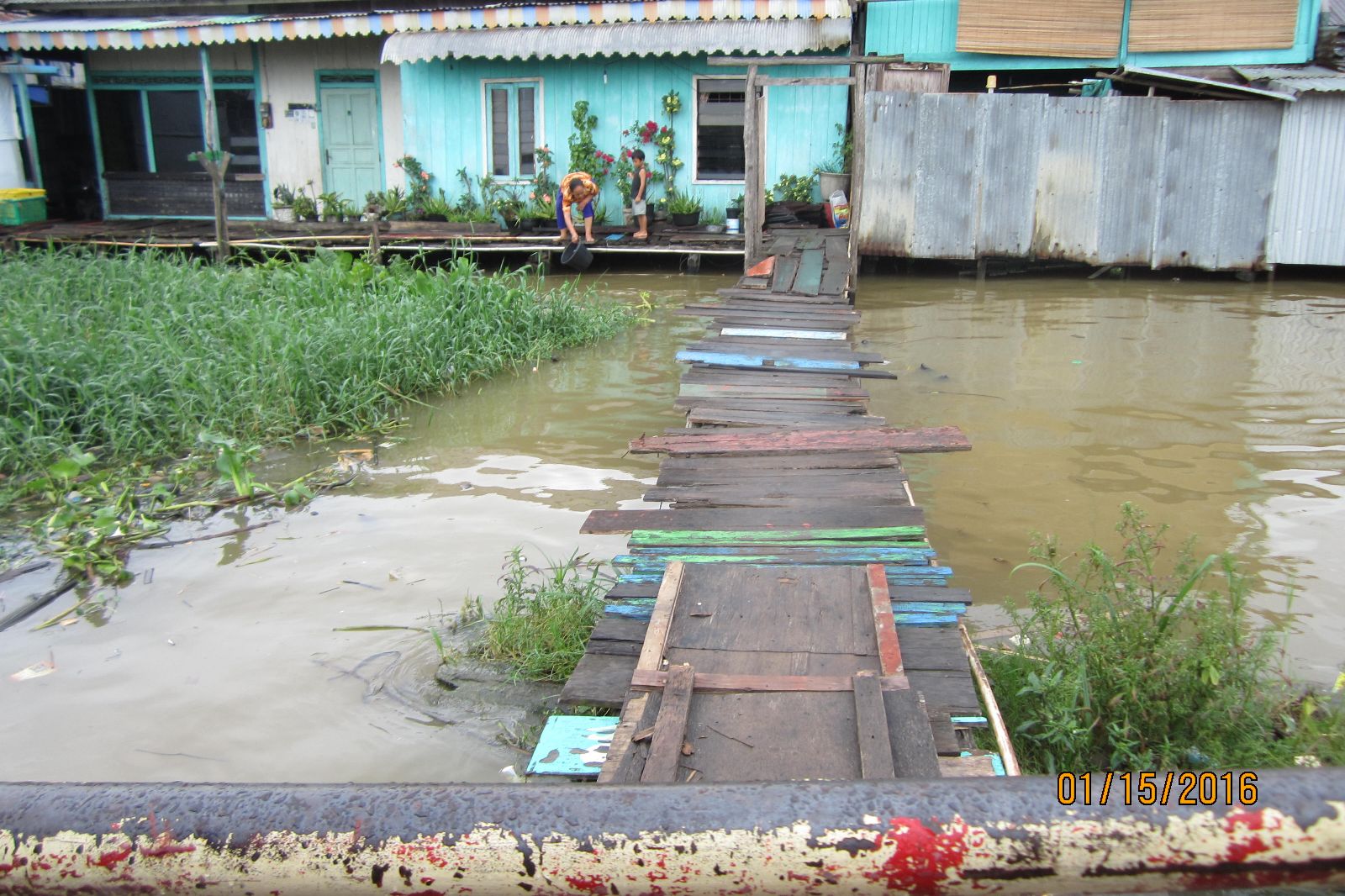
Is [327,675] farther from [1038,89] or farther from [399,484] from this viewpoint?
[1038,89]

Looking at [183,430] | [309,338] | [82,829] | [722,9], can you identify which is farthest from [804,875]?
[722,9]

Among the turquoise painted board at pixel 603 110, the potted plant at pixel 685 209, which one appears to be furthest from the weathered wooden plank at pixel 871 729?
the turquoise painted board at pixel 603 110

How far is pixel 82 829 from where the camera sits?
74 centimetres

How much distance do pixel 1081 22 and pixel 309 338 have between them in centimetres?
1006

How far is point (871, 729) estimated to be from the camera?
251 cm

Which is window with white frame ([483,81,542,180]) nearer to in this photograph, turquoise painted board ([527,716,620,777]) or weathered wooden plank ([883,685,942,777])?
turquoise painted board ([527,716,620,777])

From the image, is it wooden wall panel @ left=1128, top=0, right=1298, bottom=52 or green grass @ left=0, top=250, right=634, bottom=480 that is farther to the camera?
wooden wall panel @ left=1128, top=0, right=1298, bottom=52

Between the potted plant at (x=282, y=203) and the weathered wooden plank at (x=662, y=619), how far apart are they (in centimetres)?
1304

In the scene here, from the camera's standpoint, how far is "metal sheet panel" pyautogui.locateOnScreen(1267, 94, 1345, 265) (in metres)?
11.4

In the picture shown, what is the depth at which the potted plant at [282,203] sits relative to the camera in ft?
48.6

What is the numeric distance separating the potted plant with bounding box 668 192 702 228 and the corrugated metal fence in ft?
7.49

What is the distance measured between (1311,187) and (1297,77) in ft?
3.95

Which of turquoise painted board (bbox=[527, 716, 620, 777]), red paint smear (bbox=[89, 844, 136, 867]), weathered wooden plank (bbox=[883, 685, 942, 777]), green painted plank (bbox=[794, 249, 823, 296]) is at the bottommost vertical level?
turquoise painted board (bbox=[527, 716, 620, 777])

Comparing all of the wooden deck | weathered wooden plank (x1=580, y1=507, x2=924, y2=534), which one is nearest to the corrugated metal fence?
the wooden deck
